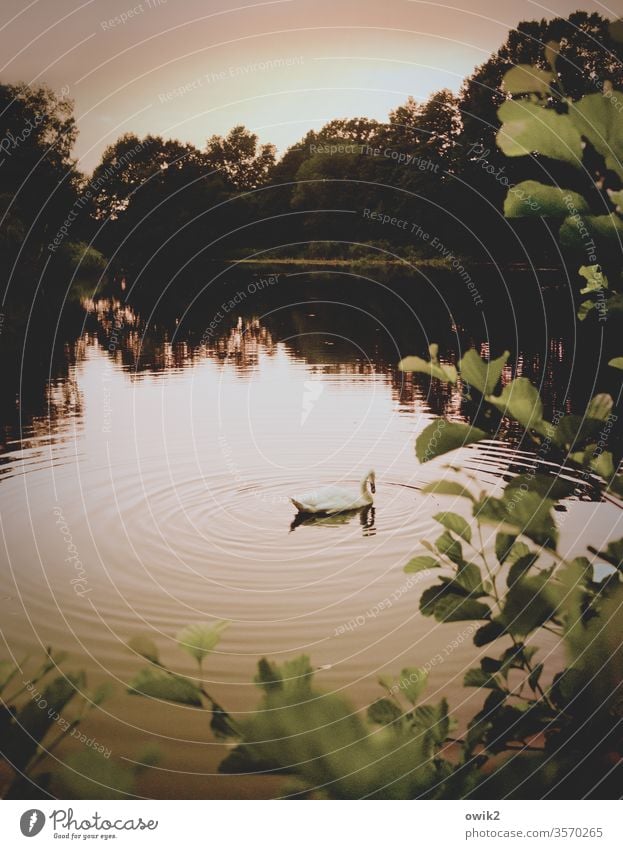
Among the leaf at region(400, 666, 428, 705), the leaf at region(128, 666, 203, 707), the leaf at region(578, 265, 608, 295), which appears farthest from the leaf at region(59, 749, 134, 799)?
the leaf at region(578, 265, 608, 295)

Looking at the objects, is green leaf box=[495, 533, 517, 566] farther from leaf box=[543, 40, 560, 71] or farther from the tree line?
the tree line

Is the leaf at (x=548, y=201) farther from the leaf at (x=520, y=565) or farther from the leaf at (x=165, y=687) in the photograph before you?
the leaf at (x=165, y=687)

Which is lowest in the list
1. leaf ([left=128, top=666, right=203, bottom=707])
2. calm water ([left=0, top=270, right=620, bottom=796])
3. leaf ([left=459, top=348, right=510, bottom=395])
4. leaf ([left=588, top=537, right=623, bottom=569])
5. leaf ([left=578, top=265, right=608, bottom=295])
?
calm water ([left=0, top=270, right=620, bottom=796])

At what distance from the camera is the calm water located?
14.4ft

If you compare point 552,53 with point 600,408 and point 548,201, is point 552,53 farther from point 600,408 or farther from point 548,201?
point 600,408

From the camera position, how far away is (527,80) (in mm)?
999

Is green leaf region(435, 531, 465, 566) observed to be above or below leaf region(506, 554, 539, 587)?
above

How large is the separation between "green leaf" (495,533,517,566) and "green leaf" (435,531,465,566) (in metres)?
0.05

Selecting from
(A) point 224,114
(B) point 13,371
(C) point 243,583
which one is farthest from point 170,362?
(A) point 224,114

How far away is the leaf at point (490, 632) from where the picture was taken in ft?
3.31

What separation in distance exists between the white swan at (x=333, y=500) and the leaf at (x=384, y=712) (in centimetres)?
577

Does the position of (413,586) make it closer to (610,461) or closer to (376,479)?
(376,479)

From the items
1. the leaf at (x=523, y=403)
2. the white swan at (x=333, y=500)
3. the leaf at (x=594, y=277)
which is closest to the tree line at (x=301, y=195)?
the white swan at (x=333, y=500)

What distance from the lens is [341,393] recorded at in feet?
38.0
